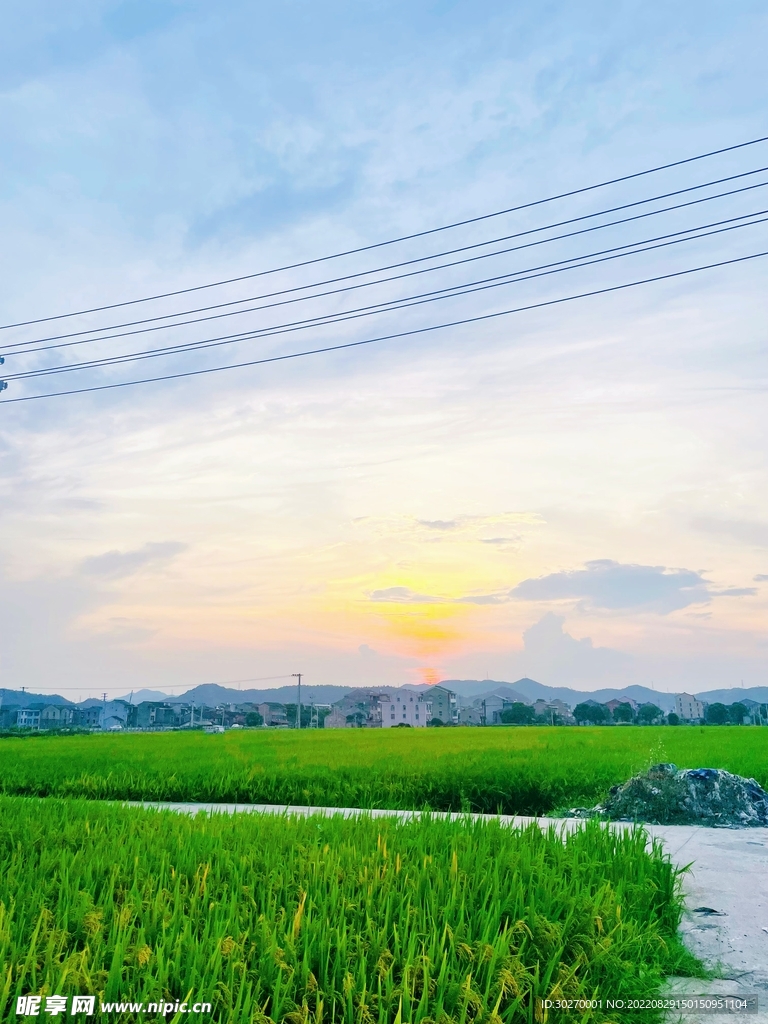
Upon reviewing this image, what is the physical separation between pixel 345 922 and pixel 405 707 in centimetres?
12600

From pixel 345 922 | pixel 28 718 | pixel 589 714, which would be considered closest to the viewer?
pixel 345 922

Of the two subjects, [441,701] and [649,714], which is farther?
[441,701]

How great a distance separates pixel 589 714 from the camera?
8681cm

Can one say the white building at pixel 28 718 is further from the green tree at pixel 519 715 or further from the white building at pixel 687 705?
the white building at pixel 687 705

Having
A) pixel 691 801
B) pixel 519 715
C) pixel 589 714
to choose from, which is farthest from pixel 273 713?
pixel 691 801

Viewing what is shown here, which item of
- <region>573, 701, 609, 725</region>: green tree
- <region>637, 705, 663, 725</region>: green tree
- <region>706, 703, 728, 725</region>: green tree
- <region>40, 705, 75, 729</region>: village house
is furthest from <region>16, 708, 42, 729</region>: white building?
<region>706, 703, 728, 725</region>: green tree

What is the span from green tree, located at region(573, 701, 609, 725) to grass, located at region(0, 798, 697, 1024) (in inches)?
3343

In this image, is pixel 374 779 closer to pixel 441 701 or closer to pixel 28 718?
pixel 441 701

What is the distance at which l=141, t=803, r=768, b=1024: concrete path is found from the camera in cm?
327

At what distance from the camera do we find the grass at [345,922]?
262 centimetres

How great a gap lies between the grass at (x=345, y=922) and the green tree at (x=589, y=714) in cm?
8492

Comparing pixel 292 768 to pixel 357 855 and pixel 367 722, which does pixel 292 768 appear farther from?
pixel 367 722

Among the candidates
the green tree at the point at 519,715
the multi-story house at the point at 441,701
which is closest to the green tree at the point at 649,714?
the green tree at the point at 519,715

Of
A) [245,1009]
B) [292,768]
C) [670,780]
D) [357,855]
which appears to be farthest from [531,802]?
[245,1009]
